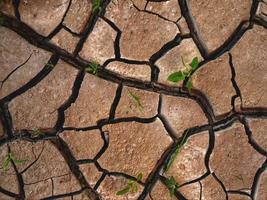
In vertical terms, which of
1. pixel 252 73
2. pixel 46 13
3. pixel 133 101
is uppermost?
pixel 46 13

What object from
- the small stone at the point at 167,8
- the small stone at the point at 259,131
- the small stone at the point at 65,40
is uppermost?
the small stone at the point at 65,40

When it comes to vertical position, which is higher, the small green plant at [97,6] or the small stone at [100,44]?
the small green plant at [97,6]

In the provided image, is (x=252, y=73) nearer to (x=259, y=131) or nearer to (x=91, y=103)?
(x=259, y=131)

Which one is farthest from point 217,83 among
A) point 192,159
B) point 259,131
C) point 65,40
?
point 65,40

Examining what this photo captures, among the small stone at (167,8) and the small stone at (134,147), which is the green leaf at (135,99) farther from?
the small stone at (167,8)

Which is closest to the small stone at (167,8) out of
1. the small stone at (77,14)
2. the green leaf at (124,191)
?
the small stone at (77,14)

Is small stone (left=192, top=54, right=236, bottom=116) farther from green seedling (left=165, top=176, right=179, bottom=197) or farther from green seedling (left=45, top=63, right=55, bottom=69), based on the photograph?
green seedling (left=45, top=63, right=55, bottom=69)
